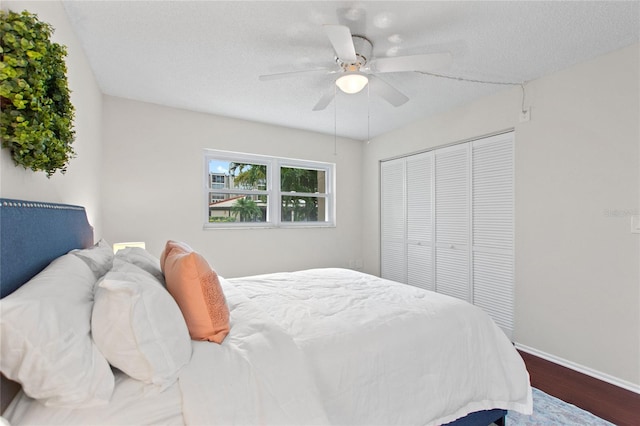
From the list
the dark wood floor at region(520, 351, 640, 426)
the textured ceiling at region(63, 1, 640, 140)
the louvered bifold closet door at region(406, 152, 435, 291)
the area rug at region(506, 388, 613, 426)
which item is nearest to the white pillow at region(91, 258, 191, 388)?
the textured ceiling at region(63, 1, 640, 140)

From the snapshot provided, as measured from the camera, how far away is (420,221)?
3.92 m

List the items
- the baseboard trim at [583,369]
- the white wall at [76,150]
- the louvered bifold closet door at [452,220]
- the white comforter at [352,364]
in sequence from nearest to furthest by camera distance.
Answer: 1. the white comforter at [352,364]
2. the white wall at [76,150]
3. the baseboard trim at [583,369]
4. the louvered bifold closet door at [452,220]

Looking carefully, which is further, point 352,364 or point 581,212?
point 581,212

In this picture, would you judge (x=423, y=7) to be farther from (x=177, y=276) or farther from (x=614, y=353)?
(x=614, y=353)

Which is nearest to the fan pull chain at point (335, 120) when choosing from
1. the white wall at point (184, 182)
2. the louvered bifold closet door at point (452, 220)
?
the white wall at point (184, 182)

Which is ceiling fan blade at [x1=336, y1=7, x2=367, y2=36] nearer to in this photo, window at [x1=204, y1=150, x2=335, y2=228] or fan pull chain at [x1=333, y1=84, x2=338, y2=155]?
fan pull chain at [x1=333, y1=84, x2=338, y2=155]

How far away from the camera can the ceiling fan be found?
5.73 feet

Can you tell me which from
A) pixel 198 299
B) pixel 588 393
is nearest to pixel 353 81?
pixel 198 299

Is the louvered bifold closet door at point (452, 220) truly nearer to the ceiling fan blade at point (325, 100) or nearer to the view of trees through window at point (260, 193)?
the view of trees through window at point (260, 193)

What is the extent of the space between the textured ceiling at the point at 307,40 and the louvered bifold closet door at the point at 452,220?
0.76 metres

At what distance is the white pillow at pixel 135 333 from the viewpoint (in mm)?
906

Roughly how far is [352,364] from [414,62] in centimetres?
176

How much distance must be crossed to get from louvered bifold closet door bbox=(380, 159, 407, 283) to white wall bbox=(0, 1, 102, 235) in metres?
3.45

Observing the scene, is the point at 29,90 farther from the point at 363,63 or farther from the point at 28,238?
the point at 363,63
